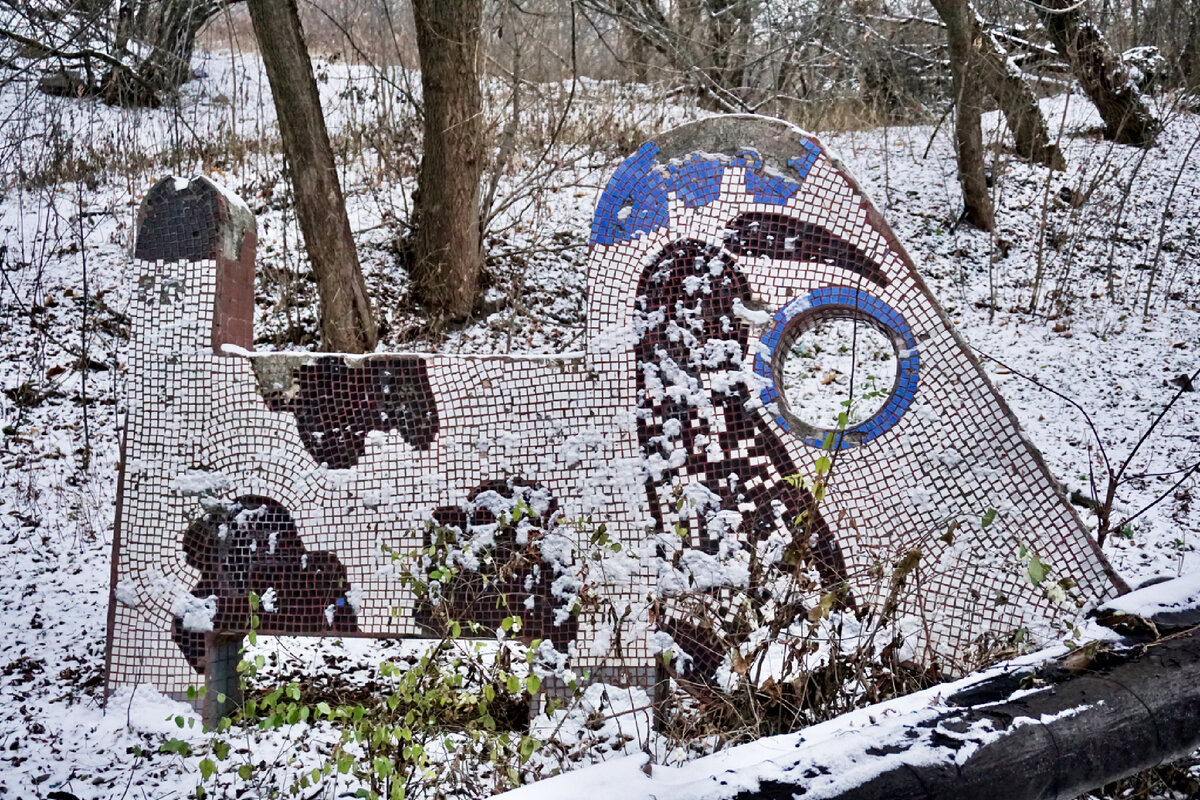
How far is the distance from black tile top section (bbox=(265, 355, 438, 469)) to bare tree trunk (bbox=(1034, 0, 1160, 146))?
639 cm

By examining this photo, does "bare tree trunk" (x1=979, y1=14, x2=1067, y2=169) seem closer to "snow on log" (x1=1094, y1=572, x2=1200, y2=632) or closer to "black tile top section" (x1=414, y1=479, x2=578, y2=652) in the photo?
"snow on log" (x1=1094, y1=572, x2=1200, y2=632)

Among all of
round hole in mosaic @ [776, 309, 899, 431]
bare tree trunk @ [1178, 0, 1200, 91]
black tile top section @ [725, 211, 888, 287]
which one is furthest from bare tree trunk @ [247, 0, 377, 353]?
bare tree trunk @ [1178, 0, 1200, 91]

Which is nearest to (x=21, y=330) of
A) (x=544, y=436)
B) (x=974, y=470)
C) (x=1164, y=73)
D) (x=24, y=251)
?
(x=24, y=251)

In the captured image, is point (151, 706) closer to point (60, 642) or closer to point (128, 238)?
point (60, 642)

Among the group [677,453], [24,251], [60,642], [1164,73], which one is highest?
[1164,73]

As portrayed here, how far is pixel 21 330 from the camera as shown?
6.37 m

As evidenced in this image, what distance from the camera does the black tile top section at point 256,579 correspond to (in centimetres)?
344

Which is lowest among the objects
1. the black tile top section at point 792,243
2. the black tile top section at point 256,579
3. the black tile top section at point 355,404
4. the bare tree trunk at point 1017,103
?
the black tile top section at point 256,579

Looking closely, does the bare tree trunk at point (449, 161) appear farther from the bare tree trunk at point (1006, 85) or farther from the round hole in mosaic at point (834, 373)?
the bare tree trunk at point (1006, 85)

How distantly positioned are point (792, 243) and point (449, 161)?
127 inches

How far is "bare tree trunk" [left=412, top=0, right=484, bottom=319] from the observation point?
18.7ft

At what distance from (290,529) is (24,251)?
4.74m

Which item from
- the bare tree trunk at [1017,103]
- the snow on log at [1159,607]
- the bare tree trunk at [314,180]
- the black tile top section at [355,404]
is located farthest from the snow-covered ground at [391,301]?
the snow on log at [1159,607]

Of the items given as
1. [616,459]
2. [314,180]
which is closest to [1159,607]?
[616,459]
